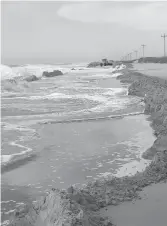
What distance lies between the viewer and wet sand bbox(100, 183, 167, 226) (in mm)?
4084

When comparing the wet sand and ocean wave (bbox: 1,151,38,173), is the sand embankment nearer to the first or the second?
the wet sand

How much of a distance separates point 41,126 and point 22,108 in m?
4.37

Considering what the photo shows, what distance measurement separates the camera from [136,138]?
28.6ft

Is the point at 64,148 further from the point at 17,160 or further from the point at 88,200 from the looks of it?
the point at 88,200

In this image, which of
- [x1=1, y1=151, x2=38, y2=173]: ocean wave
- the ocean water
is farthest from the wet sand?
[x1=1, y1=151, x2=38, y2=173]: ocean wave

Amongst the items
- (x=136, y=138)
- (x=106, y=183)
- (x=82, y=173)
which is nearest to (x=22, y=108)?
(x=136, y=138)

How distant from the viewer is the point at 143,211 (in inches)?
171

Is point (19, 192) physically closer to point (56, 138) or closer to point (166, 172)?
point (166, 172)

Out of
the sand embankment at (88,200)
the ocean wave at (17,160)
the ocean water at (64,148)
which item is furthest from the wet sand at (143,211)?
the ocean wave at (17,160)

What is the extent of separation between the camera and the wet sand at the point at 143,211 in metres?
4.08

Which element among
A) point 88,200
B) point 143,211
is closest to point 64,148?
point 88,200

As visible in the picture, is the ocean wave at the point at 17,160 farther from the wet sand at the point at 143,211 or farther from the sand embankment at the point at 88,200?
the wet sand at the point at 143,211

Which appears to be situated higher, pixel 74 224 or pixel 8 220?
pixel 74 224

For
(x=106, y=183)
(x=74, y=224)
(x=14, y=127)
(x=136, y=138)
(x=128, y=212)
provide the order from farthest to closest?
(x=14, y=127)
(x=136, y=138)
(x=106, y=183)
(x=128, y=212)
(x=74, y=224)
